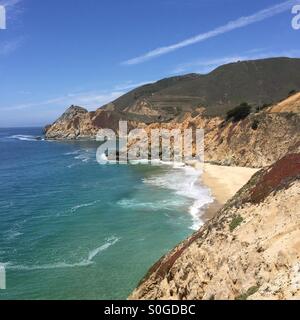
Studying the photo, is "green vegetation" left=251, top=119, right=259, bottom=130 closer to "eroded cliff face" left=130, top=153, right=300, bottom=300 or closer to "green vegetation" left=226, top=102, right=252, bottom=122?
"green vegetation" left=226, top=102, right=252, bottom=122

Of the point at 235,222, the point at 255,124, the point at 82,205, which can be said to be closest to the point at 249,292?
the point at 235,222

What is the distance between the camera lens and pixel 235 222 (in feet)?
67.1

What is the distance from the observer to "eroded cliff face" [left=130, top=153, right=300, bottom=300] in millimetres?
15242

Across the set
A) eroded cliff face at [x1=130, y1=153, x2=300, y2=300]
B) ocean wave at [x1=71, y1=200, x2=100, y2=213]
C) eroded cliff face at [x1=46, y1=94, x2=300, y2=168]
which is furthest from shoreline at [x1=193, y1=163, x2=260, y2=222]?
eroded cliff face at [x1=130, y1=153, x2=300, y2=300]

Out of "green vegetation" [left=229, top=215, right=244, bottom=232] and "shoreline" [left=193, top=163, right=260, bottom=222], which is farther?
"shoreline" [left=193, top=163, right=260, bottom=222]

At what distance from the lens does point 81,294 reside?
25266 millimetres

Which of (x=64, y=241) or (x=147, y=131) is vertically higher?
(x=147, y=131)

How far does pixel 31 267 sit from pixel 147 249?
8.33 m

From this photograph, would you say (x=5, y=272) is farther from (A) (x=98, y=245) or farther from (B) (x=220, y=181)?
(B) (x=220, y=181)

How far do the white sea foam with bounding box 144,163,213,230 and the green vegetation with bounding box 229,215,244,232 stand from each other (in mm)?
16176

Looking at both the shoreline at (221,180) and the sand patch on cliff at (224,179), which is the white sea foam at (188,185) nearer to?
the shoreline at (221,180)

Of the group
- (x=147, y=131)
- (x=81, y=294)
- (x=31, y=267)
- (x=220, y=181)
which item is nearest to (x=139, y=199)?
(x=220, y=181)

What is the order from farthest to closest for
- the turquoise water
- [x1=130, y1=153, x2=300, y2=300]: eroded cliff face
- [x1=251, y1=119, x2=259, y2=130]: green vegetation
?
[x1=251, y1=119, x2=259, y2=130]: green vegetation → the turquoise water → [x1=130, y1=153, x2=300, y2=300]: eroded cliff face

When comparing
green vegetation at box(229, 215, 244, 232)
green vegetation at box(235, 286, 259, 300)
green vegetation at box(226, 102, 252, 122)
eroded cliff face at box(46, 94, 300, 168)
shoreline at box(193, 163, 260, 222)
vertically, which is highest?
green vegetation at box(226, 102, 252, 122)
